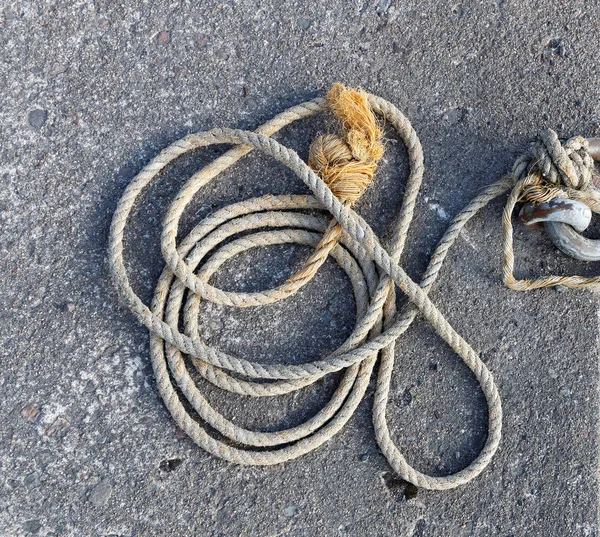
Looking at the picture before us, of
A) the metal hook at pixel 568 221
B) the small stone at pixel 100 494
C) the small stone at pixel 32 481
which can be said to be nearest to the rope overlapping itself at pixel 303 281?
the metal hook at pixel 568 221

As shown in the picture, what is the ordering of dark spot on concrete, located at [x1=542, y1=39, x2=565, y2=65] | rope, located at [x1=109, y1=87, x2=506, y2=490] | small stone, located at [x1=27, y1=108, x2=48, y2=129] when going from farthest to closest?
1. dark spot on concrete, located at [x1=542, y1=39, x2=565, y2=65]
2. small stone, located at [x1=27, y1=108, x2=48, y2=129]
3. rope, located at [x1=109, y1=87, x2=506, y2=490]

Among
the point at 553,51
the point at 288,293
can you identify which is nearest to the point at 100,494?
the point at 288,293

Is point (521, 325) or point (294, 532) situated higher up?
point (521, 325)

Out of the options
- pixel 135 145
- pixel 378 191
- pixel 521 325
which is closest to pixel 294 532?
pixel 521 325

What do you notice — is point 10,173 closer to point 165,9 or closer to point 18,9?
point 18,9

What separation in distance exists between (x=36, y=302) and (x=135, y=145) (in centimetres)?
56

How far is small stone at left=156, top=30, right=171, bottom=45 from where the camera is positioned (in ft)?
6.28

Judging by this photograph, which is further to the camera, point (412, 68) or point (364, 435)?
point (412, 68)

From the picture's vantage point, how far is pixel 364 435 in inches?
72.0

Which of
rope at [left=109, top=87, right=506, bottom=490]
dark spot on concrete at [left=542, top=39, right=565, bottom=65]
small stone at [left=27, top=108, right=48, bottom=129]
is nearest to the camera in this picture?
rope at [left=109, top=87, right=506, bottom=490]

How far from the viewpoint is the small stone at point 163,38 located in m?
1.92

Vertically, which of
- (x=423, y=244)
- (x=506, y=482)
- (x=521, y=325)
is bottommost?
(x=506, y=482)

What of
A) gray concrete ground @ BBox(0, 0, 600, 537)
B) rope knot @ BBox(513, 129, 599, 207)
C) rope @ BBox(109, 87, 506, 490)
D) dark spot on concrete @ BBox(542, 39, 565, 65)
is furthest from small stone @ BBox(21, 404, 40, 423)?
dark spot on concrete @ BBox(542, 39, 565, 65)

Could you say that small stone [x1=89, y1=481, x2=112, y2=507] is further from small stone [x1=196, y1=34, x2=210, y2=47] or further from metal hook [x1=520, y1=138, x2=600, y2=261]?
metal hook [x1=520, y1=138, x2=600, y2=261]
